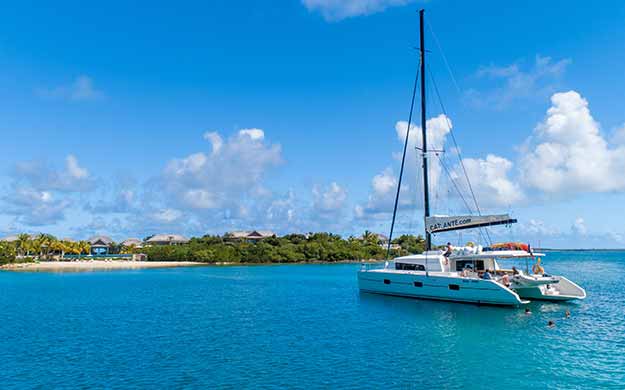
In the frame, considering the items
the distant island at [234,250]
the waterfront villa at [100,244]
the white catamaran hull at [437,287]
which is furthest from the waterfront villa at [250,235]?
the white catamaran hull at [437,287]

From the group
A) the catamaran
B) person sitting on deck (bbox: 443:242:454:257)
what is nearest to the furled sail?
the catamaran

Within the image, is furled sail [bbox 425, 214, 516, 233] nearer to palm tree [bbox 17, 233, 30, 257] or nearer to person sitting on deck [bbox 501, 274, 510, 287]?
person sitting on deck [bbox 501, 274, 510, 287]

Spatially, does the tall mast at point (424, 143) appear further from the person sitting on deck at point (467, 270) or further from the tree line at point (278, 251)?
the tree line at point (278, 251)

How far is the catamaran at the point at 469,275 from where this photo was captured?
3148 cm

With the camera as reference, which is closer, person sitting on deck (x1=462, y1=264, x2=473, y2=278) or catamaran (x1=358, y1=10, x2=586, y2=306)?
catamaran (x1=358, y1=10, x2=586, y2=306)

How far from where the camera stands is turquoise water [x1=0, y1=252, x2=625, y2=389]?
657 inches

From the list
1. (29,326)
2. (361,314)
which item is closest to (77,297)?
(29,326)

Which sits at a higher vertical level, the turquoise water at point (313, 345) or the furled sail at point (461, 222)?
the furled sail at point (461, 222)

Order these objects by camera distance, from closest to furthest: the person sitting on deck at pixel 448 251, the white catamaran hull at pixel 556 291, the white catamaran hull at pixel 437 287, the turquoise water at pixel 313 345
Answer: the turquoise water at pixel 313 345 < the white catamaran hull at pixel 437 287 < the white catamaran hull at pixel 556 291 < the person sitting on deck at pixel 448 251

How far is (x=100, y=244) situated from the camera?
176 m

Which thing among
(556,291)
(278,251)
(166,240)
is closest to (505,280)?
(556,291)

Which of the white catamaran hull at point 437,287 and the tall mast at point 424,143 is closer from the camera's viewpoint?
the white catamaran hull at point 437,287

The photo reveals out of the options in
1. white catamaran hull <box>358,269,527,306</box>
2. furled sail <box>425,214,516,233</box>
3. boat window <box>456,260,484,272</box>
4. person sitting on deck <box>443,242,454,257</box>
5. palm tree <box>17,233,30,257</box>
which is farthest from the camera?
palm tree <box>17,233,30,257</box>

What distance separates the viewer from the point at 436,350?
20.6 meters
